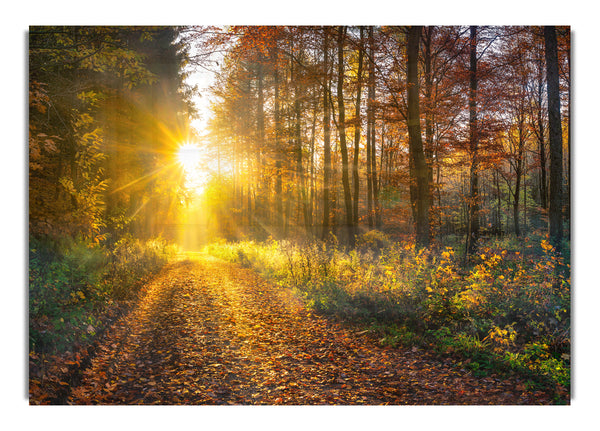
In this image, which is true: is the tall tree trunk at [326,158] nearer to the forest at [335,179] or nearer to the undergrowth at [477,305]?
the forest at [335,179]

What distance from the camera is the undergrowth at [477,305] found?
391 centimetres

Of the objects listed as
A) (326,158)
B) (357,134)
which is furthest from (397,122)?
(326,158)

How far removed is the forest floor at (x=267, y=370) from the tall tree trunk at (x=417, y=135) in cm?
325

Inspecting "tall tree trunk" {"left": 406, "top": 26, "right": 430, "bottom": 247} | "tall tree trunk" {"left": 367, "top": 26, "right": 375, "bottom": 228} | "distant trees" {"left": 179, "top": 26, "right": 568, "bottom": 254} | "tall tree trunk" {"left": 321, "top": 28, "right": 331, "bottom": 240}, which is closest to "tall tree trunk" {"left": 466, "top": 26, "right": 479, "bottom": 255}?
"distant trees" {"left": 179, "top": 26, "right": 568, "bottom": 254}

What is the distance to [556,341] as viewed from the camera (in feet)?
13.5

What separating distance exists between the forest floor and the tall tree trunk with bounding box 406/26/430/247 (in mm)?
3250

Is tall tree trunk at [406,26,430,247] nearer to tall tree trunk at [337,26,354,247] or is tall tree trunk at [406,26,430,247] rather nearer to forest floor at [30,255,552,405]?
tall tree trunk at [337,26,354,247]

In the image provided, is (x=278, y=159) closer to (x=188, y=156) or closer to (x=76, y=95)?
(x=188, y=156)

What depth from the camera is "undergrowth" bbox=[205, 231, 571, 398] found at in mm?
3910

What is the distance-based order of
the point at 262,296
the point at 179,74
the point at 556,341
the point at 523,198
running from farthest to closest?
1. the point at 523,198
2. the point at 262,296
3. the point at 179,74
4. the point at 556,341

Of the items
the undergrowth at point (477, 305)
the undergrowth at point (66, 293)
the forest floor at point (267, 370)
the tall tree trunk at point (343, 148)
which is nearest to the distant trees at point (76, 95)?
the undergrowth at point (66, 293)
